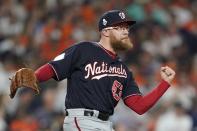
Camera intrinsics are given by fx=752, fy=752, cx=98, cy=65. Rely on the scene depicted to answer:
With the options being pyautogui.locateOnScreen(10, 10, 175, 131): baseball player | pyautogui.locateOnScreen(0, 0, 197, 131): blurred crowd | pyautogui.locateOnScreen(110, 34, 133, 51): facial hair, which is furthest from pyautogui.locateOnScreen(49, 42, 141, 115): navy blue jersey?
pyautogui.locateOnScreen(0, 0, 197, 131): blurred crowd

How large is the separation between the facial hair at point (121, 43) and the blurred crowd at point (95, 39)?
325 centimetres

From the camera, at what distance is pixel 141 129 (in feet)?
36.1

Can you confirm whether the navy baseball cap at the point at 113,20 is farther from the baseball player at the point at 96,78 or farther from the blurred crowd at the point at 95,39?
the blurred crowd at the point at 95,39

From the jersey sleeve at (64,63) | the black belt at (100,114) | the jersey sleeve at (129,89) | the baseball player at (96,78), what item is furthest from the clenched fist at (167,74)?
the jersey sleeve at (64,63)

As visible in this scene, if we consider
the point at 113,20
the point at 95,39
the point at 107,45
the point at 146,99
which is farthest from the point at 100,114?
the point at 95,39

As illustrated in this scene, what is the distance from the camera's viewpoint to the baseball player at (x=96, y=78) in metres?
6.36

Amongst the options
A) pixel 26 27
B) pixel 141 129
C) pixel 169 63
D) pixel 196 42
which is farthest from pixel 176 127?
pixel 26 27

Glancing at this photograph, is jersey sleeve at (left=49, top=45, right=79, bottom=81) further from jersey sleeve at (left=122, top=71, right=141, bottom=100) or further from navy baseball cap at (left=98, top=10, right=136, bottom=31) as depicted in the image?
jersey sleeve at (left=122, top=71, right=141, bottom=100)

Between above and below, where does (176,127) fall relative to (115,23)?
below

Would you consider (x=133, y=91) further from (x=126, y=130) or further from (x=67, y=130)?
(x=126, y=130)

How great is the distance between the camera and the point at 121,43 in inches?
258

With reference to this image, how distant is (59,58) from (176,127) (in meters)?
5.02

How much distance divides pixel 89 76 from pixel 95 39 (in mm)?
6874

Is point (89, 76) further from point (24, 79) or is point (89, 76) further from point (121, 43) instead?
point (24, 79)
